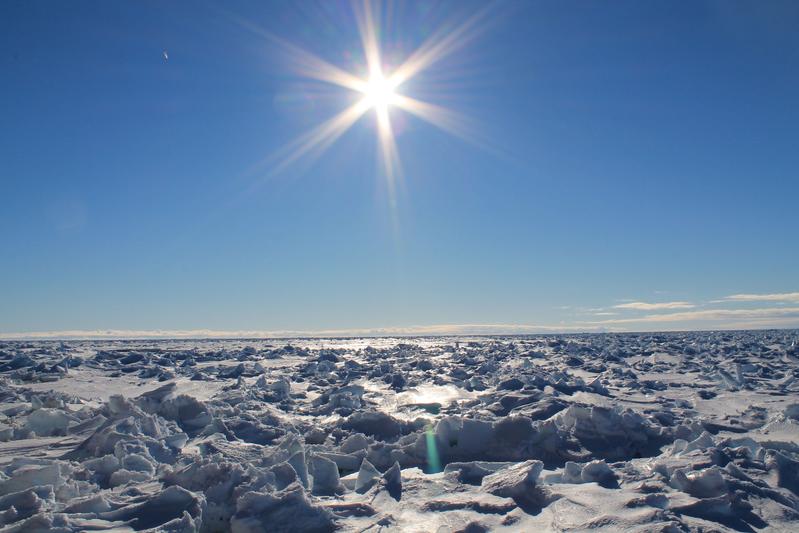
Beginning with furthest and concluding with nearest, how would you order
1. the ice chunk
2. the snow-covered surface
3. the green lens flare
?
1. the green lens flare
2. the ice chunk
3. the snow-covered surface

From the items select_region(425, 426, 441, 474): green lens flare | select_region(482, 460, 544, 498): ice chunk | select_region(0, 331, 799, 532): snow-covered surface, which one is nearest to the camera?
select_region(0, 331, 799, 532): snow-covered surface

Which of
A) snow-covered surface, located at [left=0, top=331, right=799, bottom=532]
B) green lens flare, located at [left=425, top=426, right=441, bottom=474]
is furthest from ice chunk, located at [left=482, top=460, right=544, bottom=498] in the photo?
green lens flare, located at [left=425, top=426, right=441, bottom=474]

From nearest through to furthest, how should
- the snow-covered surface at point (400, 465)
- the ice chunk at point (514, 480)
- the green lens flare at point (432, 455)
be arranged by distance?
the snow-covered surface at point (400, 465) < the ice chunk at point (514, 480) < the green lens flare at point (432, 455)

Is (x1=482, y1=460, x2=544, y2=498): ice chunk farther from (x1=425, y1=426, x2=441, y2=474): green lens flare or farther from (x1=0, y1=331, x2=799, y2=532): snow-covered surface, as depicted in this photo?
(x1=425, y1=426, x2=441, y2=474): green lens flare

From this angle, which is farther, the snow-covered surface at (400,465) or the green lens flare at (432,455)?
the green lens flare at (432,455)

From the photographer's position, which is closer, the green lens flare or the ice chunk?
the ice chunk

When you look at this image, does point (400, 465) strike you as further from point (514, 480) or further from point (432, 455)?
point (514, 480)

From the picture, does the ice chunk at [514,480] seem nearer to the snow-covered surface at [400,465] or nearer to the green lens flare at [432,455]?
the snow-covered surface at [400,465]

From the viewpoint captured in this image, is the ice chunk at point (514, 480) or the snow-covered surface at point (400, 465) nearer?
the snow-covered surface at point (400, 465)

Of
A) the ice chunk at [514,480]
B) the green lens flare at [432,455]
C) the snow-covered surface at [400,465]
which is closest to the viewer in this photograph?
the snow-covered surface at [400,465]

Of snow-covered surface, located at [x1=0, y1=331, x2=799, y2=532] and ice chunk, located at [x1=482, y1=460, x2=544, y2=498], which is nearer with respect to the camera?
→ snow-covered surface, located at [x1=0, y1=331, x2=799, y2=532]

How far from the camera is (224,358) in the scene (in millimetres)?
18047

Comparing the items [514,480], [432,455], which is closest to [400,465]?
[432,455]

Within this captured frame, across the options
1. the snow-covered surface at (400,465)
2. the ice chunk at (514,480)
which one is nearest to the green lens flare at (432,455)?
the snow-covered surface at (400,465)
